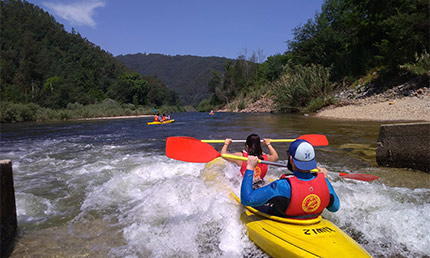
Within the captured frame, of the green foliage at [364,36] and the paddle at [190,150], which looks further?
the green foliage at [364,36]

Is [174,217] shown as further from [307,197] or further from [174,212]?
[307,197]

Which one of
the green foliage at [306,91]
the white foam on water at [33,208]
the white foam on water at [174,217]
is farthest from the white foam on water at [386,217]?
the green foliage at [306,91]

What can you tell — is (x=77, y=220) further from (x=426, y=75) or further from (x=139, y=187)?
(x=426, y=75)

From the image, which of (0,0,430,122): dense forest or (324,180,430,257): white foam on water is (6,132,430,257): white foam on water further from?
(0,0,430,122): dense forest

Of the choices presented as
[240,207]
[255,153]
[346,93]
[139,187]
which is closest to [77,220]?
[139,187]

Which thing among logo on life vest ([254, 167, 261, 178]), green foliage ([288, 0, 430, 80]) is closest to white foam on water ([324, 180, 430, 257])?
logo on life vest ([254, 167, 261, 178])

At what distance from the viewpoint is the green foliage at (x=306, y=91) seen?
71.1 feet

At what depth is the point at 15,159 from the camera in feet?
26.3

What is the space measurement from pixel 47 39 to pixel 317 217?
101357mm

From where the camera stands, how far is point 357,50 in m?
22.6

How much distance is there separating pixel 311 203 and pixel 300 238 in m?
0.30

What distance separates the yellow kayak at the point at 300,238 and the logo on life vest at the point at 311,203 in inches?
4.7

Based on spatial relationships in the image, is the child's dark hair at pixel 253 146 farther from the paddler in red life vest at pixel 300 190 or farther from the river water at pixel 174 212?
the paddler in red life vest at pixel 300 190

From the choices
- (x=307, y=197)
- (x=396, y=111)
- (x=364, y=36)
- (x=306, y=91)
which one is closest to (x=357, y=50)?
(x=364, y=36)
